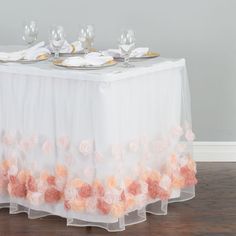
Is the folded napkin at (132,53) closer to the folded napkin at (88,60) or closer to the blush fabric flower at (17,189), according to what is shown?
the folded napkin at (88,60)

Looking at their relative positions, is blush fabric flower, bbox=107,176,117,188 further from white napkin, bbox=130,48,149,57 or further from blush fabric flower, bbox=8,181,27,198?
white napkin, bbox=130,48,149,57

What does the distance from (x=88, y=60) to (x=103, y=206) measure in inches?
29.1

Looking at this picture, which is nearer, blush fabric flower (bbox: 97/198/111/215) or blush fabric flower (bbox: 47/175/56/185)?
blush fabric flower (bbox: 97/198/111/215)

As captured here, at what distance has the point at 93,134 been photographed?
3.40 m

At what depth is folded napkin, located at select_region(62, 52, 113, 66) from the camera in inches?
137

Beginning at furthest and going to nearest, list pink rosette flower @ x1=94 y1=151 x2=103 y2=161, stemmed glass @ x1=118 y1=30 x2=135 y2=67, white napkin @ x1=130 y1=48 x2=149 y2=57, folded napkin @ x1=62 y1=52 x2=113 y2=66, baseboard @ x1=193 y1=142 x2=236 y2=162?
baseboard @ x1=193 y1=142 x2=236 y2=162 < white napkin @ x1=130 y1=48 x2=149 y2=57 < stemmed glass @ x1=118 y1=30 x2=135 y2=67 < folded napkin @ x1=62 y1=52 x2=113 y2=66 < pink rosette flower @ x1=94 y1=151 x2=103 y2=161

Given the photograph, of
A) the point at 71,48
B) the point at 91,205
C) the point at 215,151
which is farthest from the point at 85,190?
the point at 215,151

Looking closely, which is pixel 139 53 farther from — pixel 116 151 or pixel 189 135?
pixel 116 151

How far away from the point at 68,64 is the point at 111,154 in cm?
50

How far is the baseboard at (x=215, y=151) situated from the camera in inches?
191

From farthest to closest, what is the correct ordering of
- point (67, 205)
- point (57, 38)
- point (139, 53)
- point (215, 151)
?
point (215, 151) < point (139, 53) < point (57, 38) < point (67, 205)

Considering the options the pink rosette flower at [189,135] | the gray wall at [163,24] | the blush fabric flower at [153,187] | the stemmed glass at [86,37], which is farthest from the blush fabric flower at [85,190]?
the gray wall at [163,24]

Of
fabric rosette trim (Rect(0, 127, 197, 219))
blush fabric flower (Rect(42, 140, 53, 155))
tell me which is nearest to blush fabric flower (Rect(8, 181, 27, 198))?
fabric rosette trim (Rect(0, 127, 197, 219))

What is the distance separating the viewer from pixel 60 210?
3.61 m
